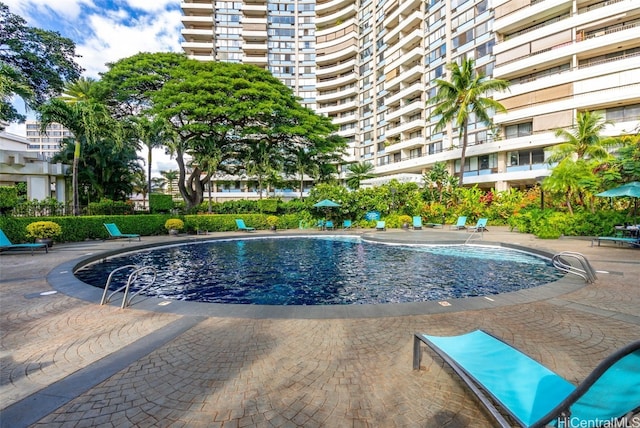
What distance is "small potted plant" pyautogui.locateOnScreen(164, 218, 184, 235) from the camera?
19.6 meters

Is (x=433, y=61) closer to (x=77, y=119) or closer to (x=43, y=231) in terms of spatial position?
(x=77, y=119)

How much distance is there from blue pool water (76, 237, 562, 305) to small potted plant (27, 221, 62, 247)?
435cm

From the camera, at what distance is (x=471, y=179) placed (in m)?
36.5

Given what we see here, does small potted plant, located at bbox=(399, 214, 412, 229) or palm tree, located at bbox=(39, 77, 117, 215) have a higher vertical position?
palm tree, located at bbox=(39, 77, 117, 215)

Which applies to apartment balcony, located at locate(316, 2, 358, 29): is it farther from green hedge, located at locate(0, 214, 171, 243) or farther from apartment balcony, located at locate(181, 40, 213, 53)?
green hedge, located at locate(0, 214, 171, 243)

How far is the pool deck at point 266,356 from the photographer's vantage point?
2621 millimetres

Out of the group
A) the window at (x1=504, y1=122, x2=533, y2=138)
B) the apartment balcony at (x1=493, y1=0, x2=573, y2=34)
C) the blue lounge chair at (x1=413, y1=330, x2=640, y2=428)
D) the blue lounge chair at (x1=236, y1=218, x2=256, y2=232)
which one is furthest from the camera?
the window at (x1=504, y1=122, x2=533, y2=138)

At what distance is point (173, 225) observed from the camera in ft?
64.5

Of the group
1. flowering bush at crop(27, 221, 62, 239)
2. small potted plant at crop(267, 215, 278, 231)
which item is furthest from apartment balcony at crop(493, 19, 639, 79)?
flowering bush at crop(27, 221, 62, 239)

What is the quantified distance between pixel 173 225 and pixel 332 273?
14585mm

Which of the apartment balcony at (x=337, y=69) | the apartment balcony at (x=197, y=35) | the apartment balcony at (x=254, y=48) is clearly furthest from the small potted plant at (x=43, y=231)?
the apartment balcony at (x=197, y=35)

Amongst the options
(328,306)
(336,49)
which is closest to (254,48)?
(336,49)

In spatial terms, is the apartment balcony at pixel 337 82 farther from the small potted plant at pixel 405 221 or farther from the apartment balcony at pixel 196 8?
the small potted plant at pixel 405 221

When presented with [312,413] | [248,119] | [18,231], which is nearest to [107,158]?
[248,119]
